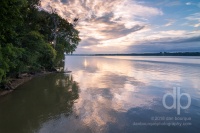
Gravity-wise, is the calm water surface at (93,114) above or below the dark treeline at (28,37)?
below

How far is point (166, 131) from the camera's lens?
378 inches

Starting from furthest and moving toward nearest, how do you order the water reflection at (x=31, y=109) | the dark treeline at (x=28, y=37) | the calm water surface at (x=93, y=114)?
the dark treeline at (x=28, y=37) → the water reflection at (x=31, y=109) → the calm water surface at (x=93, y=114)

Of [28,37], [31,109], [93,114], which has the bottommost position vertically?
[93,114]

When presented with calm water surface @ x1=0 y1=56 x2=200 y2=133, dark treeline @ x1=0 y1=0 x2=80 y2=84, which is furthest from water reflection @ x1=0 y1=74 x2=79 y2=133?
dark treeline @ x1=0 y1=0 x2=80 y2=84

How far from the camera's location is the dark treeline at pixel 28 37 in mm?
13320

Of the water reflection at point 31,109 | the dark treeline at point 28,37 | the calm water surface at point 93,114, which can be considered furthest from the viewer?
the dark treeline at point 28,37

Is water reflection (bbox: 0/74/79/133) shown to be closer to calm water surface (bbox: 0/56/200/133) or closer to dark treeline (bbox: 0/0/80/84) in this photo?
calm water surface (bbox: 0/56/200/133)

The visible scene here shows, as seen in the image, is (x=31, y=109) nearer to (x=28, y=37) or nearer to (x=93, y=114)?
(x=93, y=114)

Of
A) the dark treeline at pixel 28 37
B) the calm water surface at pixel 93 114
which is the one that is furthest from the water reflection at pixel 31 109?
the dark treeline at pixel 28 37

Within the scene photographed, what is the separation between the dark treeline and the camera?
13.3m

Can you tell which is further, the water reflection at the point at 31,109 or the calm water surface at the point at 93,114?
the water reflection at the point at 31,109

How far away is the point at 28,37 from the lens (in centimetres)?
1991

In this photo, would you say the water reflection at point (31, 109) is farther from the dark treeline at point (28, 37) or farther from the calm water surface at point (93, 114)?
the dark treeline at point (28, 37)

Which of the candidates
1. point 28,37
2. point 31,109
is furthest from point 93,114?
point 28,37
